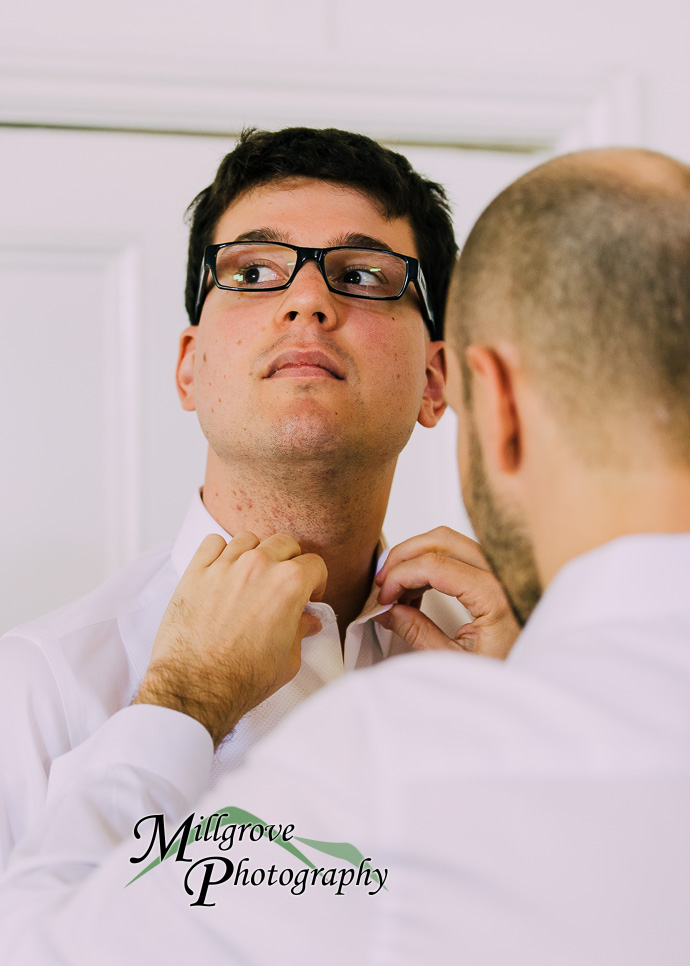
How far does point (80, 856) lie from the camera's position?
88cm

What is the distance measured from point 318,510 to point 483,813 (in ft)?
3.03

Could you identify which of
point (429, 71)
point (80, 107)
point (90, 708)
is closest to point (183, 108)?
point (80, 107)

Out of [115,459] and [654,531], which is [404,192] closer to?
[115,459]

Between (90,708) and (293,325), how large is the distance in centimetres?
61

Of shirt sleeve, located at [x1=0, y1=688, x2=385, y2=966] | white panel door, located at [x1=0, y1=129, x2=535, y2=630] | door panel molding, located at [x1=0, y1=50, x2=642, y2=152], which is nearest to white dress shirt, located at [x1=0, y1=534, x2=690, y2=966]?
shirt sleeve, located at [x1=0, y1=688, x2=385, y2=966]

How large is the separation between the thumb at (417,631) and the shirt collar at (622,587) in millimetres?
723

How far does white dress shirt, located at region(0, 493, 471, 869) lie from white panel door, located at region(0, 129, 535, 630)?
41 centimetres

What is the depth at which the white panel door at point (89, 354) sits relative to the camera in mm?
1849

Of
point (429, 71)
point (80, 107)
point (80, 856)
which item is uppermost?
point (429, 71)

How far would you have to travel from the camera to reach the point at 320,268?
A: 1413 millimetres

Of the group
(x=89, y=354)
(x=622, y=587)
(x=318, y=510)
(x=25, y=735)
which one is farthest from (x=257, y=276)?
(x=622, y=587)

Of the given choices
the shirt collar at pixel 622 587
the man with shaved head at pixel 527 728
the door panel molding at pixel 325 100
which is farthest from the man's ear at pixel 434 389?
the shirt collar at pixel 622 587

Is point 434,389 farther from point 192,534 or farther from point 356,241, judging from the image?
point 192,534

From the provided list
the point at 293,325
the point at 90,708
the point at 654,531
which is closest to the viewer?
the point at 654,531
